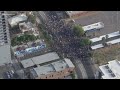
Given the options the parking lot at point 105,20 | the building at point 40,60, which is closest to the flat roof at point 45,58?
the building at point 40,60

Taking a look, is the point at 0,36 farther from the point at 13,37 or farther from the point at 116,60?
the point at 116,60

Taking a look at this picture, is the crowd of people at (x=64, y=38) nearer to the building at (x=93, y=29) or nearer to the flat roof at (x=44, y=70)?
the building at (x=93, y=29)

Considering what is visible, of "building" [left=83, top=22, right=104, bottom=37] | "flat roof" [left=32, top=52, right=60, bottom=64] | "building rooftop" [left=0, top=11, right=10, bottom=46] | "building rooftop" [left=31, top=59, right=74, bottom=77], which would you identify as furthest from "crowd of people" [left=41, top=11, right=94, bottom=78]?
"building rooftop" [left=0, top=11, right=10, bottom=46]

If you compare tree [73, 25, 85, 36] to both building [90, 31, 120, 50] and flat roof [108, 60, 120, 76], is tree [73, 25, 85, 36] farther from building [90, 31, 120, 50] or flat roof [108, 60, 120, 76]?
flat roof [108, 60, 120, 76]

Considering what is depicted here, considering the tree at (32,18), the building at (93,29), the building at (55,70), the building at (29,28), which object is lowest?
the building at (55,70)

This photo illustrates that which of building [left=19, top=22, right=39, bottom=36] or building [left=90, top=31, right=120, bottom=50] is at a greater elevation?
building [left=19, top=22, right=39, bottom=36]
